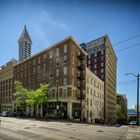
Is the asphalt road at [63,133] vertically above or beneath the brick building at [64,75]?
beneath

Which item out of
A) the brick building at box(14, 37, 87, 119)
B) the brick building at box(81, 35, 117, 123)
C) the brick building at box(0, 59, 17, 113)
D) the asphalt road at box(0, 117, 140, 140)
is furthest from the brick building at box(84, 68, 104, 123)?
the asphalt road at box(0, 117, 140, 140)

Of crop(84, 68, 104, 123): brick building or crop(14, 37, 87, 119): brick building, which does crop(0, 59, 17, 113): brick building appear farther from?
crop(84, 68, 104, 123): brick building

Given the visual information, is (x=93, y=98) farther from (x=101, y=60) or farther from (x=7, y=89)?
(x=7, y=89)

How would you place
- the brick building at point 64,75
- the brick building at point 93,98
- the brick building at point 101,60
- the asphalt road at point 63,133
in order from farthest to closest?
1. the brick building at point 101,60
2. the brick building at point 93,98
3. the brick building at point 64,75
4. the asphalt road at point 63,133

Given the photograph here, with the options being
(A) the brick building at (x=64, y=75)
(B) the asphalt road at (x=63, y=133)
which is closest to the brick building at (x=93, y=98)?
(A) the brick building at (x=64, y=75)

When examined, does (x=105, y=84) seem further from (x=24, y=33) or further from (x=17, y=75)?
(x=24, y=33)

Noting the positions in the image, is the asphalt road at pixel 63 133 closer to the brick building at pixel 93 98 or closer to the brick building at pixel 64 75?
the brick building at pixel 64 75

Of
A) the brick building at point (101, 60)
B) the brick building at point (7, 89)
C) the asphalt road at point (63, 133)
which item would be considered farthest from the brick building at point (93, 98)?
the asphalt road at point (63, 133)

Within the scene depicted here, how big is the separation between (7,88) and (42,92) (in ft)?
135

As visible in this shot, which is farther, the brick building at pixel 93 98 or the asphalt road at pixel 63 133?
the brick building at pixel 93 98

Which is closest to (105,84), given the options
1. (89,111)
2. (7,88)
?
(89,111)

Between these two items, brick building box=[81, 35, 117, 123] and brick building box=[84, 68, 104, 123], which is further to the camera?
brick building box=[81, 35, 117, 123]

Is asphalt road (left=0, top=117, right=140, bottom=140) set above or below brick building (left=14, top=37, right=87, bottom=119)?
below

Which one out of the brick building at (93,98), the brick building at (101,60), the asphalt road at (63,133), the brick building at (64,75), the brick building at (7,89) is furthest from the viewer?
the brick building at (101,60)
